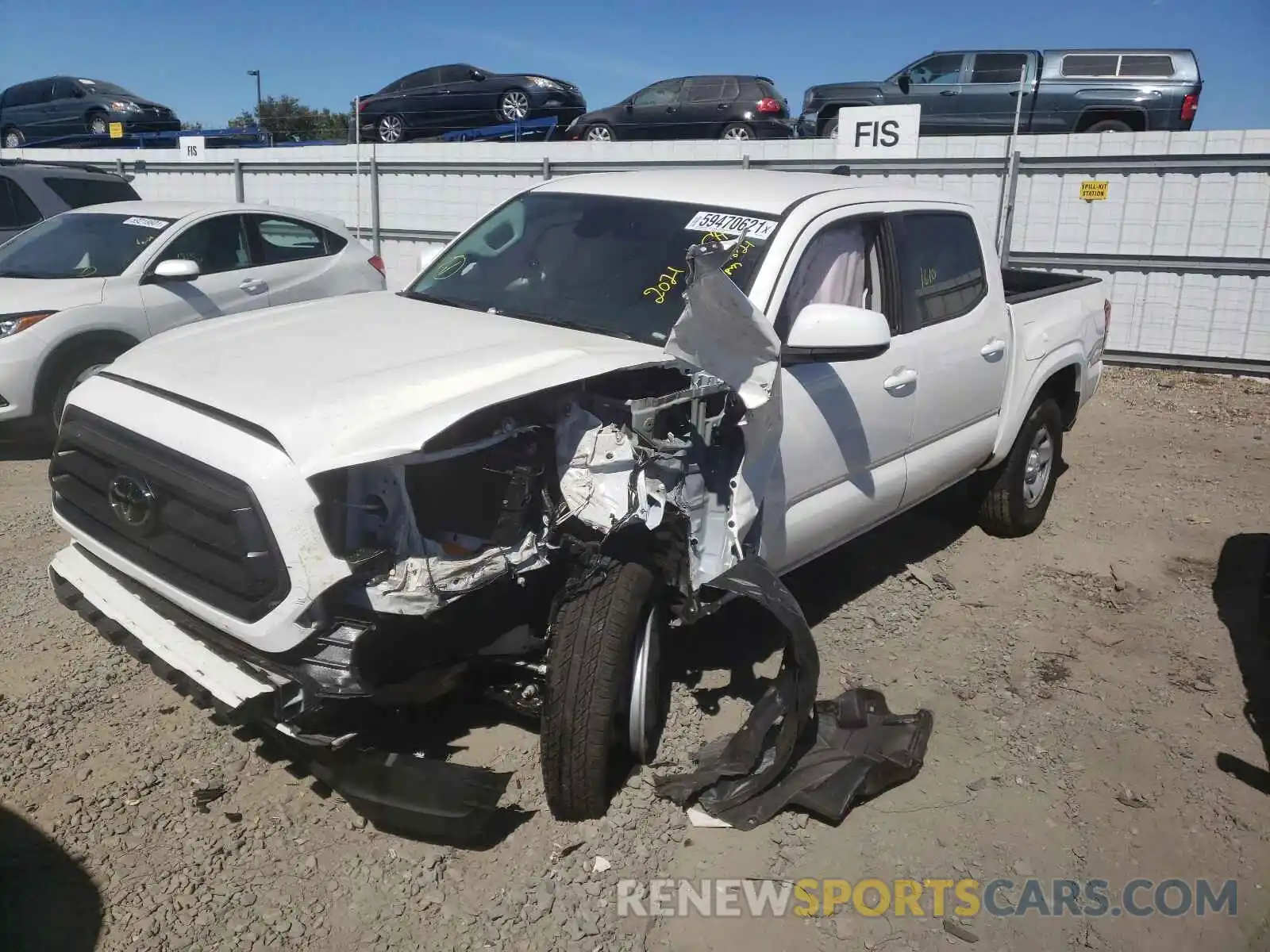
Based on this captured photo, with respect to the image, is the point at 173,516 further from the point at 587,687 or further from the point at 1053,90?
the point at 1053,90

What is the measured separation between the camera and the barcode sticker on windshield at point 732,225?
370cm

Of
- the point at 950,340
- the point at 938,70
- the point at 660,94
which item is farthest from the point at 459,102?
the point at 950,340

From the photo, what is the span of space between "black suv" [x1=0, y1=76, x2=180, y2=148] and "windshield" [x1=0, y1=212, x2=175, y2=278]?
1414 cm

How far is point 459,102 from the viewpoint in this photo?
16953 mm

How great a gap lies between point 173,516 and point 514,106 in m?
15.2

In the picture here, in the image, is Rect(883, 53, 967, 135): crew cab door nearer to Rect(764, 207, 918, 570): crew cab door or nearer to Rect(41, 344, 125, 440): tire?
Rect(764, 207, 918, 570): crew cab door

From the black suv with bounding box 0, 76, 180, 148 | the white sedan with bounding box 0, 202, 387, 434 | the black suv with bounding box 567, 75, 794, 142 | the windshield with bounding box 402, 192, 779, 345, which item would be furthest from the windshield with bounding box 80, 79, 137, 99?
the windshield with bounding box 402, 192, 779, 345

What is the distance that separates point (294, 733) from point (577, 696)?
0.78m

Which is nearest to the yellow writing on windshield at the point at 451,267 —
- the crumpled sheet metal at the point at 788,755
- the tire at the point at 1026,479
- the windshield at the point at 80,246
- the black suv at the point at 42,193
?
the crumpled sheet metal at the point at 788,755

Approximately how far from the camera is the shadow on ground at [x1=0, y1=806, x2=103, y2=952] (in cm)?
253

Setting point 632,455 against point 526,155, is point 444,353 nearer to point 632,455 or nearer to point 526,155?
point 632,455

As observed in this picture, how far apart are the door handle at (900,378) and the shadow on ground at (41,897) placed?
3188 millimetres

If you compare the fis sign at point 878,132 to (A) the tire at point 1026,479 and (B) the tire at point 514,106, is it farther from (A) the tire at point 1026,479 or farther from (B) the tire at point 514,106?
(B) the tire at point 514,106

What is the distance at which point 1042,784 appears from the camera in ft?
11.1
